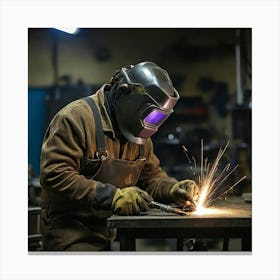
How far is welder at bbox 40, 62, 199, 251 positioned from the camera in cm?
234

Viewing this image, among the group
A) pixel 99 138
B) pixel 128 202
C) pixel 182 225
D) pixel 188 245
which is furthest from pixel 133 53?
pixel 188 245

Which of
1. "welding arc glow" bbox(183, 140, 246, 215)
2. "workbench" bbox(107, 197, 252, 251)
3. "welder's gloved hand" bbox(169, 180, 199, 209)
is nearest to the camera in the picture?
"workbench" bbox(107, 197, 252, 251)

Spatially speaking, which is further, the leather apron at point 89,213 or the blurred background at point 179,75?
the blurred background at point 179,75

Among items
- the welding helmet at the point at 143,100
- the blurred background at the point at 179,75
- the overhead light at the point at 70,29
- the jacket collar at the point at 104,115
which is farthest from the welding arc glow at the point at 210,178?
the overhead light at the point at 70,29

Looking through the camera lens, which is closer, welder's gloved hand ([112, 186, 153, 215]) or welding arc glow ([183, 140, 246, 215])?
welder's gloved hand ([112, 186, 153, 215])

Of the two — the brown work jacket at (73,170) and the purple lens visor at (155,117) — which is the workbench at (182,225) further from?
the purple lens visor at (155,117)

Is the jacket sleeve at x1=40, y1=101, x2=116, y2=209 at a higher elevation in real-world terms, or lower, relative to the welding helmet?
lower

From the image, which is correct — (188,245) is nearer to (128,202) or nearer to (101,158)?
(128,202)

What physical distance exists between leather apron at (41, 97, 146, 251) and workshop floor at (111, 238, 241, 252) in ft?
0.45

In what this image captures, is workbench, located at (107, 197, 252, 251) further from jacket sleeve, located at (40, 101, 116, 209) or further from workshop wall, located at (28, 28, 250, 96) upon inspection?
workshop wall, located at (28, 28, 250, 96)

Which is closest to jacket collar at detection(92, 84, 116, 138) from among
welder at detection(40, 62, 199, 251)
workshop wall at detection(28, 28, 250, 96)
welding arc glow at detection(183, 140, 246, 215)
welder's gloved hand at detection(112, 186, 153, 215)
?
welder at detection(40, 62, 199, 251)

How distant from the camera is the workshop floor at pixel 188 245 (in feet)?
8.22

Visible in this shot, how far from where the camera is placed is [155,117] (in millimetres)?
2404

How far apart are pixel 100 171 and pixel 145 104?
14.3 inches
